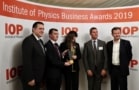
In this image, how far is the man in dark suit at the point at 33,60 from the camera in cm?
323

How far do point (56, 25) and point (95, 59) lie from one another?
3.33ft

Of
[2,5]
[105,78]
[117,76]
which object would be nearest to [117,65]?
[117,76]

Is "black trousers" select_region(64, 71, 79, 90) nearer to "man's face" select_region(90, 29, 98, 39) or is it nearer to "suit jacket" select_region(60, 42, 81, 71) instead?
"suit jacket" select_region(60, 42, 81, 71)

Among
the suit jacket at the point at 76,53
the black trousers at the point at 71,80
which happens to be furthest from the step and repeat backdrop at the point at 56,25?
the black trousers at the point at 71,80

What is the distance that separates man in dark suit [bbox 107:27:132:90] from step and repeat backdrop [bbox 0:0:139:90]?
410mm

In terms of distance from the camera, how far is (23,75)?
130 inches

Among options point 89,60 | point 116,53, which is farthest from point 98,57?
point 116,53

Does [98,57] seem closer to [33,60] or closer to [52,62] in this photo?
[52,62]

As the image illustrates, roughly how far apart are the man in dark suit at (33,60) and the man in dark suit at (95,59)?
125 cm

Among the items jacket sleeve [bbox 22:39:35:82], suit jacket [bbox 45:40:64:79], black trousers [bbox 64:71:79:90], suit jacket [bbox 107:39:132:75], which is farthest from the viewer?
black trousers [bbox 64:71:79:90]

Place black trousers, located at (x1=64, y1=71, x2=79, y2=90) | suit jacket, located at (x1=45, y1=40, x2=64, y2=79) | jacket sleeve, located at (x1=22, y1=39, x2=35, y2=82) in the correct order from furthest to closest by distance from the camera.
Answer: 1. black trousers, located at (x1=64, y1=71, x2=79, y2=90)
2. suit jacket, located at (x1=45, y1=40, x2=64, y2=79)
3. jacket sleeve, located at (x1=22, y1=39, x2=35, y2=82)

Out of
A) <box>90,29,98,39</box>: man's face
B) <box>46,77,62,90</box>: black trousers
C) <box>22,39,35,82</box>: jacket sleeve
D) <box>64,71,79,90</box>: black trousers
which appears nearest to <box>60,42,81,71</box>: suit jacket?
<box>64,71,79,90</box>: black trousers

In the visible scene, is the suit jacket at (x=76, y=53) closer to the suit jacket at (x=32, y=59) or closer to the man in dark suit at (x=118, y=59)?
the man in dark suit at (x=118, y=59)

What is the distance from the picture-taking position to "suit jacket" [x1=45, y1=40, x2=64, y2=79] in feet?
12.2
